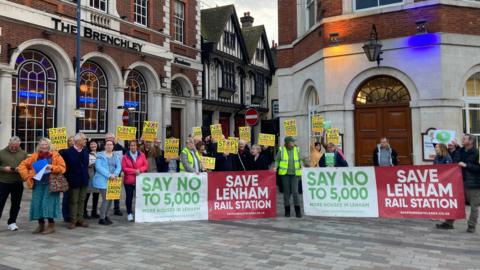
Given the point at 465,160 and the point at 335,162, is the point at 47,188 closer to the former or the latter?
the point at 335,162

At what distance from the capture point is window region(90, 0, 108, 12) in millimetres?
17861

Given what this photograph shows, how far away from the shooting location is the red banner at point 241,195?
27.4 feet

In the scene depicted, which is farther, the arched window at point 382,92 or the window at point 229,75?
the window at point 229,75

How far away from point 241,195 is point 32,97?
11.1 meters

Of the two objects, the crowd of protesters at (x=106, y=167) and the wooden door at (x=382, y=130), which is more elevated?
the wooden door at (x=382, y=130)

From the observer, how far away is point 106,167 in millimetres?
8125

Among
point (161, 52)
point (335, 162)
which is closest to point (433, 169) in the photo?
point (335, 162)

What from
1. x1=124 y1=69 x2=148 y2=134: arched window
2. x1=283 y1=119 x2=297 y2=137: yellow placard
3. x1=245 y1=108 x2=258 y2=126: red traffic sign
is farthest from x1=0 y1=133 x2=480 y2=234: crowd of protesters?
x1=124 y1=69 x2=148 y2=134: arched window

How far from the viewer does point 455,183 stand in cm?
729

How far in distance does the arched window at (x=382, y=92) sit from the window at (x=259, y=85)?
24.3 meters

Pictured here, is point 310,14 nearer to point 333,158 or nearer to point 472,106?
point 472,106

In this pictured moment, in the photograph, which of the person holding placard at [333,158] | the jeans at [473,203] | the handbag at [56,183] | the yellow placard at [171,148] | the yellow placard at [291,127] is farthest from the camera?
the yellow placard at [291,127]

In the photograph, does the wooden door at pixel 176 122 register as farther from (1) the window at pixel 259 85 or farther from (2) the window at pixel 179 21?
(1) the window at pixel 259 85

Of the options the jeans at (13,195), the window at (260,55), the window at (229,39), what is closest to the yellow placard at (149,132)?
the jeans at (13,195)
